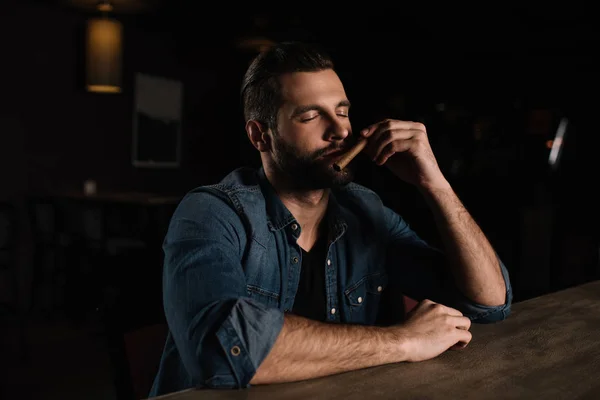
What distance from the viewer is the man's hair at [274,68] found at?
1621 mm

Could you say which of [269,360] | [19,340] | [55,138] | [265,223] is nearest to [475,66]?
[55,138]

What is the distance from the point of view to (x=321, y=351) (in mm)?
1081

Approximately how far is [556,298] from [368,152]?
832mm

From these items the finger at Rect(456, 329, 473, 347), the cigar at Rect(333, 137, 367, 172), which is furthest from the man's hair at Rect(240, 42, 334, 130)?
the finger at Rect(456, 329, 473, 347)

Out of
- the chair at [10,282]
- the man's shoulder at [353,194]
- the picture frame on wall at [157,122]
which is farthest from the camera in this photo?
the picture frame on wall at [157,122]

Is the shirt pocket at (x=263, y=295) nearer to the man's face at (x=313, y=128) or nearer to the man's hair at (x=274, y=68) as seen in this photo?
the man's face at (x=313, y=128)

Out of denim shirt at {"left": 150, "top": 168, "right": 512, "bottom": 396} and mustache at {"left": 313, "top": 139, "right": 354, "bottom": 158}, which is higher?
mustache at {"left": 313, "top": 139, "right": 354, "bottom": 158}

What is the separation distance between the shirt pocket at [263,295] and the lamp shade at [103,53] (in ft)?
12.8

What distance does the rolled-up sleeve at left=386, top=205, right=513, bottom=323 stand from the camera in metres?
1.57

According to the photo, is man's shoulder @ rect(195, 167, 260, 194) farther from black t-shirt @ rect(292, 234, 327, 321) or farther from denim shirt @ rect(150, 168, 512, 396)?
black t-shirt @ rect(292, 234, 327, 321)

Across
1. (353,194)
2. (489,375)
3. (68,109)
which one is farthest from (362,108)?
(489,375)

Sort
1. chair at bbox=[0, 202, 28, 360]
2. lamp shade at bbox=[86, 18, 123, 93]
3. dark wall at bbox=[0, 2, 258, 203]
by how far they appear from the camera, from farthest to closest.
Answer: dark wall at bbox=[0, 2, 258, 203] → lamp shade at bbox=[86, 18, 123, 93] → chair at bbox=[0, 202, 28, 360]

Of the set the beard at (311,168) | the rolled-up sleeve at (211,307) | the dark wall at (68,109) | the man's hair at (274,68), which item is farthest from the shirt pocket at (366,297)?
the dark wall at (68,109)

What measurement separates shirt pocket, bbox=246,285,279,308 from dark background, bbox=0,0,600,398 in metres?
3.19
